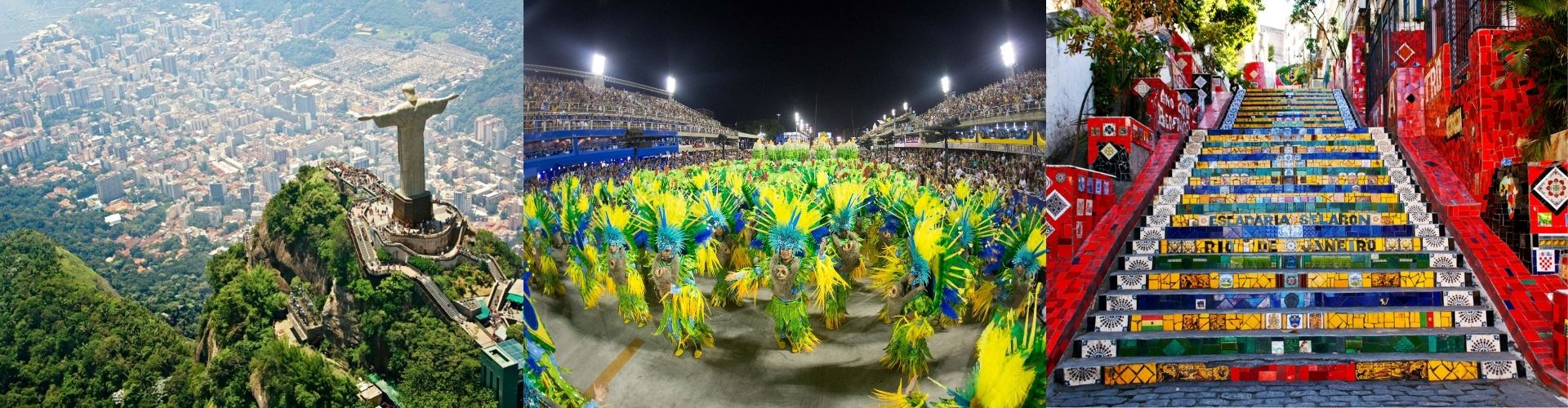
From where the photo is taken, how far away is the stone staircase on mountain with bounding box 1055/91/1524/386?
3.79 m

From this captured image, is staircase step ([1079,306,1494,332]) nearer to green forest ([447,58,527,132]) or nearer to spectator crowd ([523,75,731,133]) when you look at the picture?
spectator crowd ([523,75,731,133])

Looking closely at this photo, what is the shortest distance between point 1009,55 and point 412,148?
400cm

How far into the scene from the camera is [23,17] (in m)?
5.19

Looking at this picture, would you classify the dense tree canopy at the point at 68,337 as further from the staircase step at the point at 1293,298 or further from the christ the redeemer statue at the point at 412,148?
the staircase step at the point at 1293,298

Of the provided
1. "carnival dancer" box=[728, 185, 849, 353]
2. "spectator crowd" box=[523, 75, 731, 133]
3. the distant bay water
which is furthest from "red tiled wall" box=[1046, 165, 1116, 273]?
the distant bay water

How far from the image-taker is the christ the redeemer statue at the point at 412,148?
4812 millimetres

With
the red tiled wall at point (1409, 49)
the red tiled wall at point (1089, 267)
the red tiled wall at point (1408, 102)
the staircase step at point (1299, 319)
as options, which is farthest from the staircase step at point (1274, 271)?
the red tiled wall at point (1409, 49)

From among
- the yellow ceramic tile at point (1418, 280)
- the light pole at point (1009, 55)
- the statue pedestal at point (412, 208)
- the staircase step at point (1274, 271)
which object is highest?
the light pole at point (1009, 55)

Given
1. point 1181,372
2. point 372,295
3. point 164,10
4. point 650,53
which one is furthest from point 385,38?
point 1181,372

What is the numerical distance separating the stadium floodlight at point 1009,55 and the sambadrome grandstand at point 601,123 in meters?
0.79

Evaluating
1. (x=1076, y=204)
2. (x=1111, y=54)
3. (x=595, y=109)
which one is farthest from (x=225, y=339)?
(x=1111, y=54)

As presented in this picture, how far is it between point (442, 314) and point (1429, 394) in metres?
5.70

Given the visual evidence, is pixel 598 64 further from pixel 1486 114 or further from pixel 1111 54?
pixel 1486 114

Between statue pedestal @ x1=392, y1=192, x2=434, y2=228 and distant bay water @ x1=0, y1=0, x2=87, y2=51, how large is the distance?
8.42 ft
